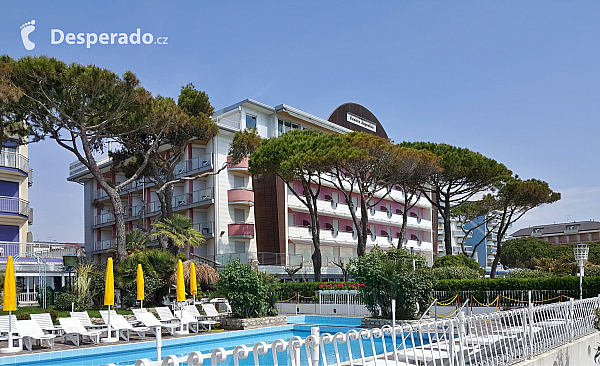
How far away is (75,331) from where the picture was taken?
14.6 meters

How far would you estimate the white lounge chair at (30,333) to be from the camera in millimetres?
13742

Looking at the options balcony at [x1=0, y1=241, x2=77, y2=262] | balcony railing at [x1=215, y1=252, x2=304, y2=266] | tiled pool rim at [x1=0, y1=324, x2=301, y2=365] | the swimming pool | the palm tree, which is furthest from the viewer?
balcony railing at [x1=215, y1=252, x2=304, y2=266]

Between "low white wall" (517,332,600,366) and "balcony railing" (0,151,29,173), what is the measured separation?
30.4 meters

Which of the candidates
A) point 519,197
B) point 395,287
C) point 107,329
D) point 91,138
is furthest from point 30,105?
point 519,197

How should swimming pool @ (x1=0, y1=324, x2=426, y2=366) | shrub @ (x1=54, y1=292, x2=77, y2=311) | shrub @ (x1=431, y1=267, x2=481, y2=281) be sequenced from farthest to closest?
shrub @ (x1=431, y1=267, x2=481, y2=281) → shrub @ (x1=54, y1=292, x2=77, y2=311) → swimming pool @ (x1=0, y1=324, x2=426, y2=366)

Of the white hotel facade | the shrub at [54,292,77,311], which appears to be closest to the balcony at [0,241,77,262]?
the white hotel facade

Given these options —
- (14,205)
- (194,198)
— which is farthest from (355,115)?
(14,205)

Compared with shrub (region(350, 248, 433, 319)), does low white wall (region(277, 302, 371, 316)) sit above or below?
below

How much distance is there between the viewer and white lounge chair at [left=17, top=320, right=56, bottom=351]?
13742mm

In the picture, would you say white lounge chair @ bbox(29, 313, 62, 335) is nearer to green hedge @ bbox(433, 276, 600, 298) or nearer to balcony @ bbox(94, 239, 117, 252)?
green hedge @ bbox(433, 276, 600, 298)

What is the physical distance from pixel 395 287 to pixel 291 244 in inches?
742

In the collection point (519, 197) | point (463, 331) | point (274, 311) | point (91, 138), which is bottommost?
point (274, 311)

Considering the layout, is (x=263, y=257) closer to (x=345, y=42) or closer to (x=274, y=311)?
(x=274, y=311)

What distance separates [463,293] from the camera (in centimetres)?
2250
